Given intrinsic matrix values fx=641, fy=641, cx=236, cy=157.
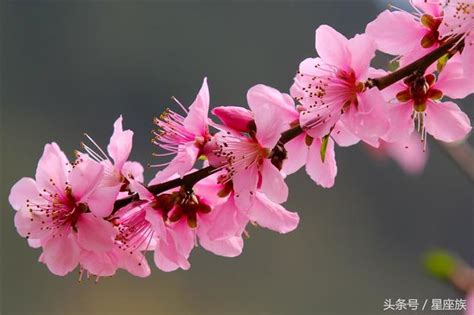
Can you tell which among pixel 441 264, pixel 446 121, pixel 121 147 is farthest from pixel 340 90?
pixel 441 264

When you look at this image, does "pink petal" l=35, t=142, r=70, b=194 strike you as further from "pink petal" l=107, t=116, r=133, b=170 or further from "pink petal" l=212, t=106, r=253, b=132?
"pink petal" l=212, t=106, r=253, b=132

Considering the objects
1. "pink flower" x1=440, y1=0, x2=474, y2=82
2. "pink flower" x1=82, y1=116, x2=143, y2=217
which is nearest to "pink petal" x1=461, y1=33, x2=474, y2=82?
"pink flower" x1=440, y1=0, x2=474, y2=82

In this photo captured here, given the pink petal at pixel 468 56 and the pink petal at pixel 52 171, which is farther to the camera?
the pink petal at pixel 52 171

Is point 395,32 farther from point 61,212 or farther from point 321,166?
point 61,212

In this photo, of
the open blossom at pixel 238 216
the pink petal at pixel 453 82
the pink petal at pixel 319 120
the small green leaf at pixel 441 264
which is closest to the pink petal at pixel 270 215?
the open blossom at pixel 238 216

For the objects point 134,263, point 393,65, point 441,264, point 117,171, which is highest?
point 393,65

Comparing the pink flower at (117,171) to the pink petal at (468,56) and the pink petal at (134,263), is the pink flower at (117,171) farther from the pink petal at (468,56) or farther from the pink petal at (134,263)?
the pink petal at (468,56)

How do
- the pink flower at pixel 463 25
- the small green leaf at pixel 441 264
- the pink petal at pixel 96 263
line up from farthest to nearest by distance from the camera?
the small green leaf at pixel 441 264 → the pink petal at pixel 96 263 → the pink flower at pixel 463 25
